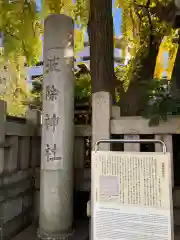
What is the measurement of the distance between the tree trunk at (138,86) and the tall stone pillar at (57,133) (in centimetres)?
120

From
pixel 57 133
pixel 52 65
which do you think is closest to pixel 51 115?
pixel 57 133

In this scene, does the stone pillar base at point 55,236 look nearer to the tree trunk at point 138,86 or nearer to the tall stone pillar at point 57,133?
the tall stone pillar at point 57,133

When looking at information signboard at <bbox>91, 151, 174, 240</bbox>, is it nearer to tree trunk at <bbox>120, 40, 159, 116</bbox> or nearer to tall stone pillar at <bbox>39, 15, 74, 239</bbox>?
tall stone pillar at <bbox>39, 15, 74, 239</bbox>

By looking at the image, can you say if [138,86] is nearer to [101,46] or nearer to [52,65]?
[101,46]

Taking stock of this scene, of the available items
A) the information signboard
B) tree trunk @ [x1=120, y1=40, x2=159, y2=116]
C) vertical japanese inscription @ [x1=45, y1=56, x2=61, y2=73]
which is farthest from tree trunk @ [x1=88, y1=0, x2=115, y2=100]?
the information signboard

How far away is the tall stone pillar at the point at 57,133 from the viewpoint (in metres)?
4.42

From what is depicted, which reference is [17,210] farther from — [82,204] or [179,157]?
[179,157]

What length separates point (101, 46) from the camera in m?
4.97

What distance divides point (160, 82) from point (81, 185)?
2528 mm

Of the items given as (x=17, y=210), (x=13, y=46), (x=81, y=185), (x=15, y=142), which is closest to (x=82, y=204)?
(x=81, y=185)

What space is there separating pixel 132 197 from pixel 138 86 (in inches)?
113

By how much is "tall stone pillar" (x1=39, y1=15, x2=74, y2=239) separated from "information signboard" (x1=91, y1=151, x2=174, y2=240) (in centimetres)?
157

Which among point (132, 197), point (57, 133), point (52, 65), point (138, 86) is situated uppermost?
point (52, 65)

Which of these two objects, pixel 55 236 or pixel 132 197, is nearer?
pixel 132 197
